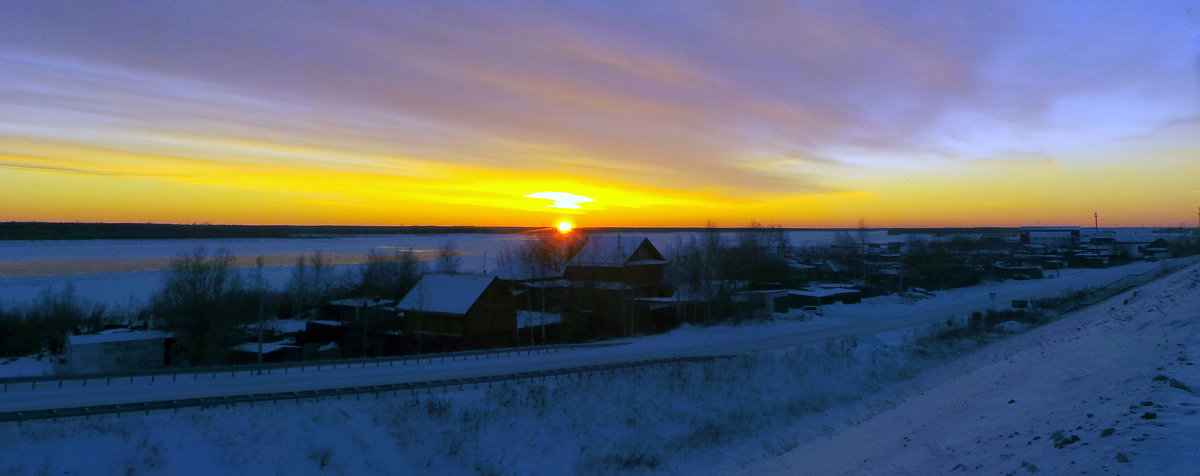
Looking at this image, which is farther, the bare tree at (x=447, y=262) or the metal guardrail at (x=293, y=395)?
the bare tree at (x=447, y=262)

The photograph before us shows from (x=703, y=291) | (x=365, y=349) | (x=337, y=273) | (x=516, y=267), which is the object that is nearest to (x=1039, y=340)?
(x=703, y=291)

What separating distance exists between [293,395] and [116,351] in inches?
770

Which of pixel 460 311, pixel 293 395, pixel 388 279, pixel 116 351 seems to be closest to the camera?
pixel 293 395

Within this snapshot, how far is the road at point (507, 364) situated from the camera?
60.4ft

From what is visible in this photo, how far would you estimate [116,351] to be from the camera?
31031 mm

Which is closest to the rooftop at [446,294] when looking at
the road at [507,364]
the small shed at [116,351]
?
the road at [507,364]

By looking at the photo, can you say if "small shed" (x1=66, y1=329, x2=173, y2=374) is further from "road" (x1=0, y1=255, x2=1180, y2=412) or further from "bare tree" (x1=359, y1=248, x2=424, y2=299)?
"bare tree" (x1=359, y1=248, x2=424, y2=299)

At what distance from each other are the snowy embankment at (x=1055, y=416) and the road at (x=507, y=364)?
11357 millimetres

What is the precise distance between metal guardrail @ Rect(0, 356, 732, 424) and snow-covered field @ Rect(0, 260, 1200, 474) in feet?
1.23

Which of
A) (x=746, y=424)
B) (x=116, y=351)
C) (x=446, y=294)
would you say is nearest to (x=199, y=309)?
(x=116, y=351)

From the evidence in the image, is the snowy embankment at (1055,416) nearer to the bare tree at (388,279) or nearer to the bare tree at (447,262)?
the bare tree at (388,279)

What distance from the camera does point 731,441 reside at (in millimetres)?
19828

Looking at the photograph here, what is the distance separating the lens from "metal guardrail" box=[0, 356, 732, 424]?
51.0 ft

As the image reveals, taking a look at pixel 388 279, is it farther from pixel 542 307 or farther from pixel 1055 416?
pixel 1055 416
